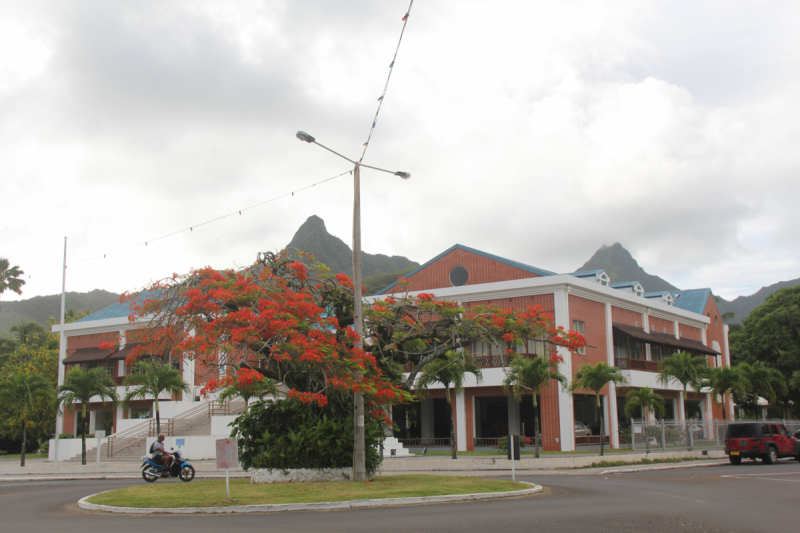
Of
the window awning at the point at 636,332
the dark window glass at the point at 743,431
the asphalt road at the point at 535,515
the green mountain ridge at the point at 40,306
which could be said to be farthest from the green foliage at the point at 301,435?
the green mountain ridge at the point at 40,306

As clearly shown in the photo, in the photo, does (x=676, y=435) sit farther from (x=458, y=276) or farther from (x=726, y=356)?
(x=726, y=356)

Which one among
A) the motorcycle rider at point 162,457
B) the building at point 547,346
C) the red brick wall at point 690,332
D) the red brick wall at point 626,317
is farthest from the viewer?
the red brick wall at point 690,332

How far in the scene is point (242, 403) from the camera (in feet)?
139

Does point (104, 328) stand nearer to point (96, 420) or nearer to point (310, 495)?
point (96, 420)

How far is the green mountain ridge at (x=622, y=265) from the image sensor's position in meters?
161

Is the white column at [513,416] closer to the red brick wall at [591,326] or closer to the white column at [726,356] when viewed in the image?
the red brick wall at [591,326]

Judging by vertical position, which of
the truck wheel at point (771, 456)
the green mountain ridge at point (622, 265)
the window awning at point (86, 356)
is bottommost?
the truck wheel at point (771, 456)

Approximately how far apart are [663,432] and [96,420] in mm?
37779

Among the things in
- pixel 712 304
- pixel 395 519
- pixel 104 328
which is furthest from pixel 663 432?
pixel 104 328

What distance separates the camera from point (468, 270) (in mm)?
39250

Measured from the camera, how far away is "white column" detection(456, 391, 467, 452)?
37.3m

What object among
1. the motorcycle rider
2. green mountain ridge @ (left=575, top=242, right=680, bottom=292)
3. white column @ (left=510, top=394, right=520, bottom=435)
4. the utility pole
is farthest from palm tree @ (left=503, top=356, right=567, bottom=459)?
green mountain ridge @ (left=575, top=242, right=680, bottom=292)

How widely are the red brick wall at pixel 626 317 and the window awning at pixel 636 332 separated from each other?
384mm

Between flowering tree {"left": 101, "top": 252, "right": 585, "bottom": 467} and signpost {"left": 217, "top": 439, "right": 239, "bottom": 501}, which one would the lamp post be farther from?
signpost {"left": 217, "top": 439, "right": 239, "bottom": 501}
